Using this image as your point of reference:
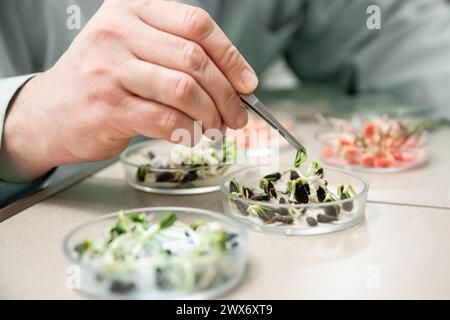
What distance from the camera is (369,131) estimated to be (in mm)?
1293

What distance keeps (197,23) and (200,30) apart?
0.01m

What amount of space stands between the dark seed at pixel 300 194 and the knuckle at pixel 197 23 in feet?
0.91

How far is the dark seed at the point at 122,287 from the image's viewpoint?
26.3 inches

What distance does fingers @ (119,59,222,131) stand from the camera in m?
0.86

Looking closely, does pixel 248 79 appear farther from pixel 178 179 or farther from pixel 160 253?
pixel 160 253

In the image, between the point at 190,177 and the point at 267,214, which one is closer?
the point at 267,214

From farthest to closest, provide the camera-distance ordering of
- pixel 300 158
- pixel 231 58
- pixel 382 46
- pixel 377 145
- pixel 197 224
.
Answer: pixel 382 46 → pixel 377 145 → pixel 300 158 → pixel 231 58 → pixel 197 224

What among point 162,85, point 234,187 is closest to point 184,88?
point 162,85

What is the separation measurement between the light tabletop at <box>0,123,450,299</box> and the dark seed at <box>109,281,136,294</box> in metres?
0.06

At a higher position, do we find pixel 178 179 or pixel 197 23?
pixel 197 23

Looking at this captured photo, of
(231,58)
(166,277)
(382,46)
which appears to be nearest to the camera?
(166,277)

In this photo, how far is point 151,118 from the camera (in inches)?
35.0
